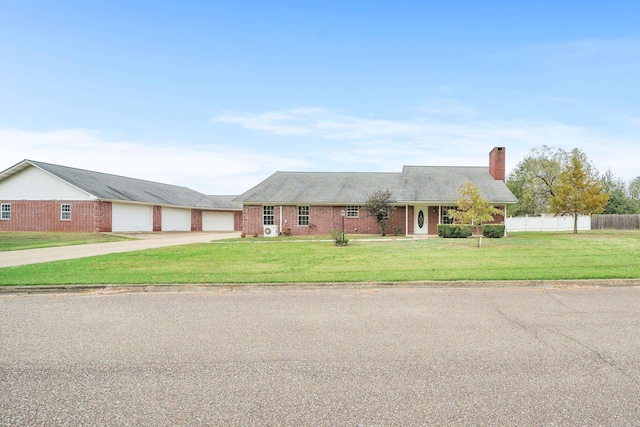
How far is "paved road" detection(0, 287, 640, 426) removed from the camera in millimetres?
3322

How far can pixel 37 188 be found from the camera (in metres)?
32.3

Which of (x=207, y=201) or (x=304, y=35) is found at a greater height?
(x=304, y=35)

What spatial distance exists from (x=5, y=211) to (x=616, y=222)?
59.4 m

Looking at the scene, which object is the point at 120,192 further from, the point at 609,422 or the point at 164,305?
the point at 609,422

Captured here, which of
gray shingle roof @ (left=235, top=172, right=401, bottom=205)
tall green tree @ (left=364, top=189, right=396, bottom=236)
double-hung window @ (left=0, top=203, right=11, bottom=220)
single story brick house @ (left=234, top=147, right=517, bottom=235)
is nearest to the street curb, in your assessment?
tall green tree @ (left=364, top=189, right=396, bottom=236)

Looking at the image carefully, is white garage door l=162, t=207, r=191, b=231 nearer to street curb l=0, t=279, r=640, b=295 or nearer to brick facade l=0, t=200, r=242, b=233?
brick facade l=0, t=200, r=242, b=233

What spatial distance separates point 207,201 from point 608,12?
132 ft

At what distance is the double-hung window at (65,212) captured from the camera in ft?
105

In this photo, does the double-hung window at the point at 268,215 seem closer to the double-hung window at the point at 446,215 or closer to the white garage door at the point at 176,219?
the double-hung window at the point at 446,215

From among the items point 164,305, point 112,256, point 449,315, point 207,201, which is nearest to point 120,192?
point 207,201

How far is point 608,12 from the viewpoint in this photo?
15.6 meters

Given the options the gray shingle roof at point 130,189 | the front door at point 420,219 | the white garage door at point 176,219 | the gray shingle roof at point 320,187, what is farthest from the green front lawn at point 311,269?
the white garage door at point 176,219

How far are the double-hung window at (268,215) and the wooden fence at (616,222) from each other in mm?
35405

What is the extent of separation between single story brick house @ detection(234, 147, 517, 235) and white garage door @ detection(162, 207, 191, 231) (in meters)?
12.5
